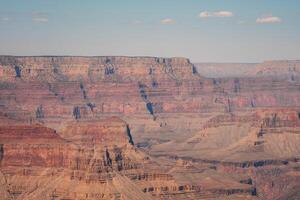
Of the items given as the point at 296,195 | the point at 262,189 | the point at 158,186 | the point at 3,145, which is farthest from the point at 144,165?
the point at 262,189

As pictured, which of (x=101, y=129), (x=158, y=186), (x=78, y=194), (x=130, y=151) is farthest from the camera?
(x=101, y=129)

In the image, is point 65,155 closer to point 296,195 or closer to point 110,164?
point 110,164

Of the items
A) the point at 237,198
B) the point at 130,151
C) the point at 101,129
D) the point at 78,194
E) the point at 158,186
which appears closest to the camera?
the point at 78,194

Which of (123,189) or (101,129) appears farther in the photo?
(101,129)

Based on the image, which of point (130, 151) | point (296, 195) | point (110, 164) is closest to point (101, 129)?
point (130, 151)

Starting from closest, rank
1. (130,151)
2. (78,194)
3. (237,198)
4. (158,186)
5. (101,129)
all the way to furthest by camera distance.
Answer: (78,194), (158,186), (237,198), (130,151), (101,129)

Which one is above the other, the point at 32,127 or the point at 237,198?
the point at 32,127

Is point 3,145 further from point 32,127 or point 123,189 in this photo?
point 123,189

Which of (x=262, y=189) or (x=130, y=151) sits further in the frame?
(x=262, y=189)

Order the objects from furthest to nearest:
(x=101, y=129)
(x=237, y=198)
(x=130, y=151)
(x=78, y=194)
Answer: (x=101, y=129)
(x=130, y=151)
(x=237, y=198)
(x=78, y=194)
